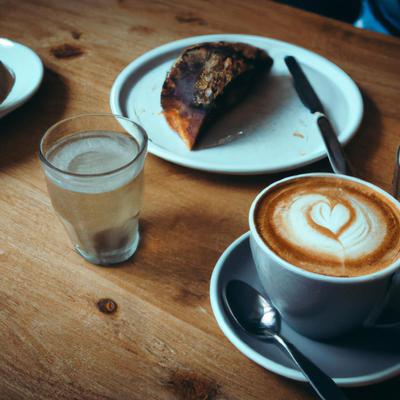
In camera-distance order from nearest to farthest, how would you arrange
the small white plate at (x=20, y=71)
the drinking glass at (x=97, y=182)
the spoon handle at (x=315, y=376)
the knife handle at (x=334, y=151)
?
the spoon handle at (x=315, y=376)
the drinking glass at (x=97, y=182)
the knife handle at (x=334, y=151)
the small white plate at (x=20, y=71)

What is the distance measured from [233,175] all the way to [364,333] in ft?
1.04

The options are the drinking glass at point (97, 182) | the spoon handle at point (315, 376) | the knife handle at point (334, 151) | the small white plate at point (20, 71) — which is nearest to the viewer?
the spoon handle at point (315, 376)

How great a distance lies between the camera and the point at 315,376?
0.45 m

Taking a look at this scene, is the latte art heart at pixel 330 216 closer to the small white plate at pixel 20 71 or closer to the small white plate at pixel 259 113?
the small white plate at pixel 259 113

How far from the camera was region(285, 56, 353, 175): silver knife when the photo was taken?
735 millimetres

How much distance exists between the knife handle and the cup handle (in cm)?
27

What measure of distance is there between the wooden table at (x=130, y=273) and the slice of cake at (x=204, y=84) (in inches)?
4.6

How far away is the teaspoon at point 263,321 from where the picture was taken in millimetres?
447

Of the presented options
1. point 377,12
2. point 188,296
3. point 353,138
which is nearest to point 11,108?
point 188,296

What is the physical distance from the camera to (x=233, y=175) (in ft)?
2.46

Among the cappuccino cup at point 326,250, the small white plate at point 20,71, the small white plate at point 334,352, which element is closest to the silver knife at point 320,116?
the cappuccino cup at point 326,250

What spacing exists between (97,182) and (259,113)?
45 cm

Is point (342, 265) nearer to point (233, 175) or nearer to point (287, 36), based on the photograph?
point (233, 175)

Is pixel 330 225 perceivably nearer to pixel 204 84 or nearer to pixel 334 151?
pixel 334 151
